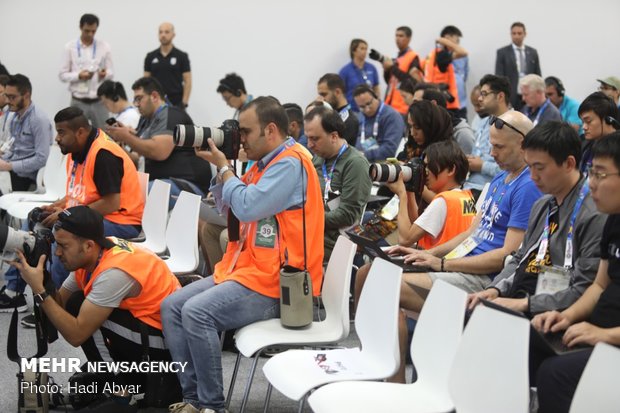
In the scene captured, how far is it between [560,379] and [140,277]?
1723mm

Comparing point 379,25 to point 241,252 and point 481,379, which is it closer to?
point 241,252

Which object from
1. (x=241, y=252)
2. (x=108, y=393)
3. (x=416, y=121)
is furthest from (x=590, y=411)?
(x=416, y=121)

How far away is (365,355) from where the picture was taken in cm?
316

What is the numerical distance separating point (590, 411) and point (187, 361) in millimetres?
1813

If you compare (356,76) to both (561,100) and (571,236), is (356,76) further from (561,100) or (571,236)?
(571,236)

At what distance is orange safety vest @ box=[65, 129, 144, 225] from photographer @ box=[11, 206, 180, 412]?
1215mm

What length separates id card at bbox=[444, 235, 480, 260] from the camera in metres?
3.69

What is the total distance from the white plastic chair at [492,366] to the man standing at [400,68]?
6.21 metres

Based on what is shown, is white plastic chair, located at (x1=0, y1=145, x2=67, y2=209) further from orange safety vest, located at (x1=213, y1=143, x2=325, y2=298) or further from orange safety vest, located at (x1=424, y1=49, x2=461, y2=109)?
orange safety vest, located at (x1=424, y1=49, x2=461, y2=109)

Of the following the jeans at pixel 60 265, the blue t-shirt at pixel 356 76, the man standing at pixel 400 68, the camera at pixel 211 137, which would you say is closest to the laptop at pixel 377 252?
the camera at pixel 211 137

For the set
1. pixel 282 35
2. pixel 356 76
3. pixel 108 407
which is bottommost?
pixel 108 407

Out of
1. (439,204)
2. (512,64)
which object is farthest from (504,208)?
(512,64)

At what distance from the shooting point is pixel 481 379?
95.6 inches

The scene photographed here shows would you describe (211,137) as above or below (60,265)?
above
